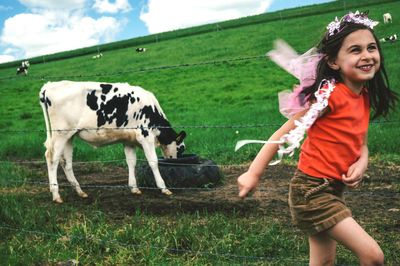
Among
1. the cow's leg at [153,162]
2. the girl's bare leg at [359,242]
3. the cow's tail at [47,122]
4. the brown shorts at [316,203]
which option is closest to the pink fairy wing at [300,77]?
the brown shorts at [316,203]

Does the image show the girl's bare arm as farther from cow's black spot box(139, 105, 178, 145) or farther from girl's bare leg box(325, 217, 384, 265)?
cow's black spot box(139, 105, 178, 145)

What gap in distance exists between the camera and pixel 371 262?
2.43 m

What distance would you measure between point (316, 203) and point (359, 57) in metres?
0.81

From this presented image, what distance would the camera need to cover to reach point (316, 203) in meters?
2.61

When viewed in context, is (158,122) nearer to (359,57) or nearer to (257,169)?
(257,169)

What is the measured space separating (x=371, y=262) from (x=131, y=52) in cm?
3681

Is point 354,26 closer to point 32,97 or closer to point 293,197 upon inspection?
point 293,197

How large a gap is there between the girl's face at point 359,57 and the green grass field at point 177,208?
0.23m

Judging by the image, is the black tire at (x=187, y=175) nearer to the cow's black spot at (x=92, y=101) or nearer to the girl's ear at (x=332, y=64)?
the cow's black spot at (x=92, y=101)

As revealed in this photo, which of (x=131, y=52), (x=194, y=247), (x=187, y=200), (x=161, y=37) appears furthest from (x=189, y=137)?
(x=161, y=37)

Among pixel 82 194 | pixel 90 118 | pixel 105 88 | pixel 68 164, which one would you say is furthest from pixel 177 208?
pixel 105 88

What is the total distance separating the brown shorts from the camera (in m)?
2.56

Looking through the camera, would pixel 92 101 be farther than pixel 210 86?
No

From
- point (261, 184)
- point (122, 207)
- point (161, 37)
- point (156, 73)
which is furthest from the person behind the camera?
point (161, 37)
